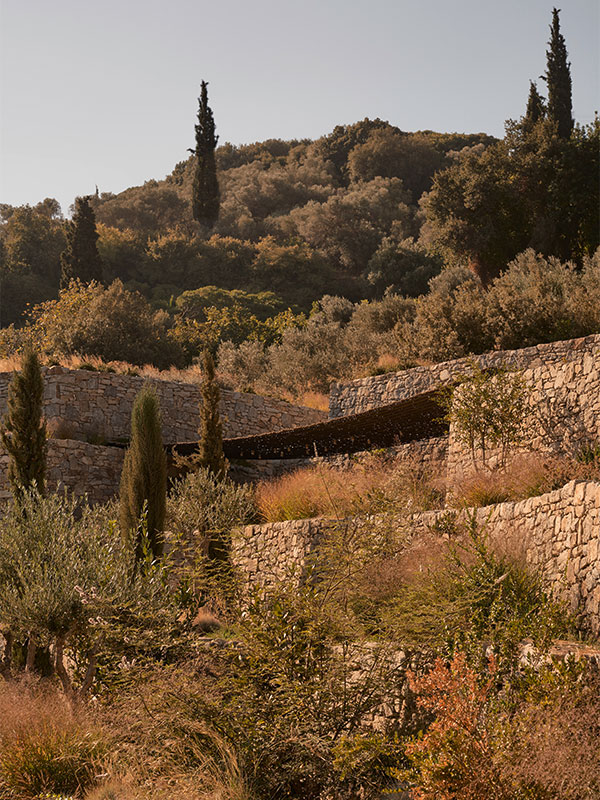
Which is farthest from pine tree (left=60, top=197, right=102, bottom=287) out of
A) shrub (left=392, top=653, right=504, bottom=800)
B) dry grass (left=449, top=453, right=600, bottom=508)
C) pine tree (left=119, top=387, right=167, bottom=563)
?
shrub (left=392, top=653, right=504, bottom=800)

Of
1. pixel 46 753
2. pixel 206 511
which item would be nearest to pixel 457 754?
pixel 46 753

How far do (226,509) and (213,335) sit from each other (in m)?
17.5

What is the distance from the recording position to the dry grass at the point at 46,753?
26.9ft

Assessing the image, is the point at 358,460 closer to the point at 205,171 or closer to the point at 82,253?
the point at 82,253

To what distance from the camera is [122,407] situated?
780 inches

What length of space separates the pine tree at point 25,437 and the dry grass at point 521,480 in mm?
6951

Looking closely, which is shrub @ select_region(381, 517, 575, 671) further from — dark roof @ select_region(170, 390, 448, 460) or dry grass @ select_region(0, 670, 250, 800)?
dark roof @ select_region(170, 390, 448, 460)

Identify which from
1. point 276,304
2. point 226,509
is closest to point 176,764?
point 226,509

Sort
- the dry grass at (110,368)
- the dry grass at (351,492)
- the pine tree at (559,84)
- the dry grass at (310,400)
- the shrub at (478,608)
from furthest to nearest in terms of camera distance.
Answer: the pine tree at (559,84) → the dry grass at (310,400) → the dry grass at (110,368) → the dry grass at (351,492) → the shrub at (478,608)

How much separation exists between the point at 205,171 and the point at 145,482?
32.0 m

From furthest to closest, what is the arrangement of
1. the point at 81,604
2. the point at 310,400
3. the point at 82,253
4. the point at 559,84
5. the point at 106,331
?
1. the point at 82,253
2. the point at 559,84
3. the point at 106,331
4. the point at 310,400
5. the point at 81,604

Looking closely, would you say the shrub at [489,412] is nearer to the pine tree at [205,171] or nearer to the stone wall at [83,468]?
the stone wall at [83,468]

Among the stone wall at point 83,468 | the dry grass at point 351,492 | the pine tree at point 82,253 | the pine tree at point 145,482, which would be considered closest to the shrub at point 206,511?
the dry grass at point 351,492

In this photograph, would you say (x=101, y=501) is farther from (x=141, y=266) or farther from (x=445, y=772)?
(x=141, y=266)
